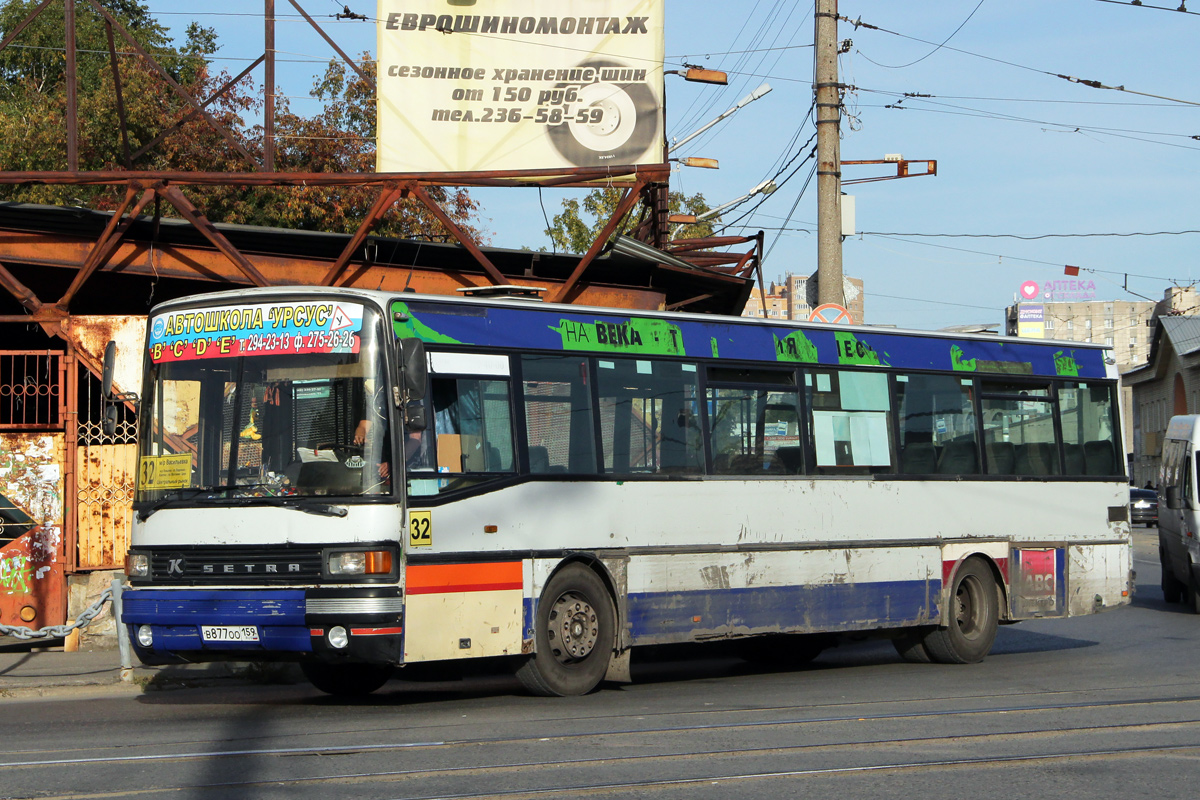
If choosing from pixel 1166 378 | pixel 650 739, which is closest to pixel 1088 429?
pixel 650 739

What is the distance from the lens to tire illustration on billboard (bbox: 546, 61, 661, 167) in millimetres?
17875

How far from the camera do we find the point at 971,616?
46.3 feet

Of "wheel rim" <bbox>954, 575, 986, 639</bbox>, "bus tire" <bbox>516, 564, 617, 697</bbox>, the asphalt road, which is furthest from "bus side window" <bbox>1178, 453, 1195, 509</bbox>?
"bus tire" <bbox>516, 564, 617, 697</bbox>

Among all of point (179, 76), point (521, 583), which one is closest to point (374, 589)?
point (521, 583)

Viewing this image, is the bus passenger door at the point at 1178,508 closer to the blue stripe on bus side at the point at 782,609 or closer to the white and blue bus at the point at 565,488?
the white and blue bus at the point at 565,488

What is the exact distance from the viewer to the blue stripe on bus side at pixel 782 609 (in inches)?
444

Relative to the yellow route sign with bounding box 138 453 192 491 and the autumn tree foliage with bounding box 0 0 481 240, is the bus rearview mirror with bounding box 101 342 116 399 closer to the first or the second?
the yellow route sign with bounding box 138 453 192 491

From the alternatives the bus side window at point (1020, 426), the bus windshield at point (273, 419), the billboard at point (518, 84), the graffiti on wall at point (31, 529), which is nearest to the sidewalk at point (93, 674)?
the graffiti on wall at point (31, 529)

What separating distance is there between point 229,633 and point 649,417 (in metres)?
3.75

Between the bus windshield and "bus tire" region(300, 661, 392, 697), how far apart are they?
6.89 feet

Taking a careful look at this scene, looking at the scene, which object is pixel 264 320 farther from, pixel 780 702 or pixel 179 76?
pixel 179 76

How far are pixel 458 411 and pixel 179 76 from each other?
3282 cm

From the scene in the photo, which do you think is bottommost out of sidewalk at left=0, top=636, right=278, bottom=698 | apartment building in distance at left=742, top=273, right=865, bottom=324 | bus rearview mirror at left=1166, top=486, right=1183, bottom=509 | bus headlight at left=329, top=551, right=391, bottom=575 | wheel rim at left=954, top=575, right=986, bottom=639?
sidewalk at left=0, top=636, right=278, bottom=698

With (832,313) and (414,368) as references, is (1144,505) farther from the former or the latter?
(414,368)
